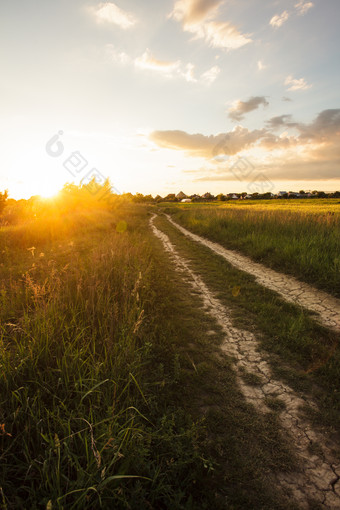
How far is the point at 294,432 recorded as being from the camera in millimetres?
2566

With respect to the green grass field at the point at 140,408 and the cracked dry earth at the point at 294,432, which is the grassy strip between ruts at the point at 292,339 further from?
the cracked dry earth at the point at 294,432

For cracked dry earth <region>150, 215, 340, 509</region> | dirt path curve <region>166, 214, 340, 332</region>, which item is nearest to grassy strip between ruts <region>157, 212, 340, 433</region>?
cracked dry earth <region>150, 215, 340, 509</region>

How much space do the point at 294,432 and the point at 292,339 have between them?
1886 mm

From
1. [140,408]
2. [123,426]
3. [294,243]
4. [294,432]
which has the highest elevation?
[294,243]

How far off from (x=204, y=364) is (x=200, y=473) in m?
1.57

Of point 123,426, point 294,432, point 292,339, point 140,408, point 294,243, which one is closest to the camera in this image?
point 123,426

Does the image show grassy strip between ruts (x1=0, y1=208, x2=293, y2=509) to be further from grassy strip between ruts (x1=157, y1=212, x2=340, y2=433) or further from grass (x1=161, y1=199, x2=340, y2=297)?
grass (x1=161, y1=199, x2=340, y2=297)

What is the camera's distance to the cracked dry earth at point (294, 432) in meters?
2.01

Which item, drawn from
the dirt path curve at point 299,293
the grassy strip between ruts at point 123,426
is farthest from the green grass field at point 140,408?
the dirt path curve at point 299,293

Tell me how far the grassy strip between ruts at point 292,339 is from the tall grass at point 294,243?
184 cm

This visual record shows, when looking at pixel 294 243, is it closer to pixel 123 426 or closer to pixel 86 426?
pixel 123 426

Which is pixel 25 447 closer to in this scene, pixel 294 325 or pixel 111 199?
pixel 294 325

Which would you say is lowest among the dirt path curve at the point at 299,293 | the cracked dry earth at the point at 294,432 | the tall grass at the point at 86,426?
the cracked dry earth at the point at 294,432

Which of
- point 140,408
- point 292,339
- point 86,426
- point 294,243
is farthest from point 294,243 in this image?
point 86,426
